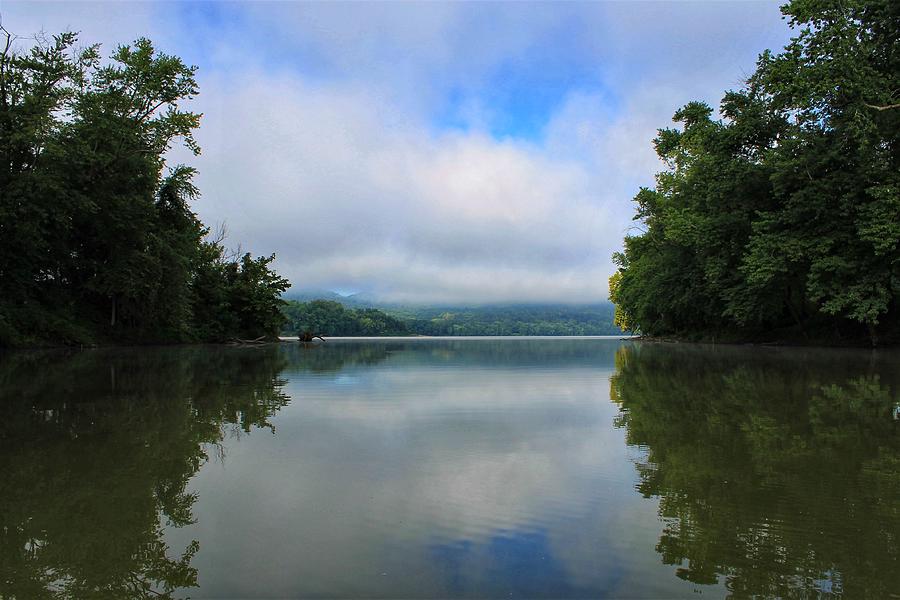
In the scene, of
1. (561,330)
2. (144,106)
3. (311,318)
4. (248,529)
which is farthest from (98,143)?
(561,330)

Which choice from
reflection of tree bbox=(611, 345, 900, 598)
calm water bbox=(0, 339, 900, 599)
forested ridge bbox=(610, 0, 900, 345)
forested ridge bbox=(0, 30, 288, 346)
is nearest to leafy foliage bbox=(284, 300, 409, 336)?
forested ridge bbox=(0, 30, 288, 346)

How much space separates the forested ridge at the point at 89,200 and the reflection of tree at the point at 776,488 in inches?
1117

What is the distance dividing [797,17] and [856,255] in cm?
995

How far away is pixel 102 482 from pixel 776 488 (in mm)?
4936

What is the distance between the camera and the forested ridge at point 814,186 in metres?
21.4

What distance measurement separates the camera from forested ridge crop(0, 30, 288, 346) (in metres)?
26.0

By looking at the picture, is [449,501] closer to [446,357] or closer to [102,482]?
[102,482]

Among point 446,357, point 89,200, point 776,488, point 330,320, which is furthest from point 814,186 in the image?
point 330,320

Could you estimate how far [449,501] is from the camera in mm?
3885

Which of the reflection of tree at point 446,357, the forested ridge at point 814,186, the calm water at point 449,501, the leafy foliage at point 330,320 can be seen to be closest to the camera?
the calm water at point 449,501

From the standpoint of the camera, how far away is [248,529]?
131 inches

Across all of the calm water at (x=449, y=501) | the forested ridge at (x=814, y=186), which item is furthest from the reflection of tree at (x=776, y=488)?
the forested ridge at (x=814, y=186)

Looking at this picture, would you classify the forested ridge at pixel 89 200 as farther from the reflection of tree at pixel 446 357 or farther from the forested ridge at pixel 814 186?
the forested ridge at pixel 814 186

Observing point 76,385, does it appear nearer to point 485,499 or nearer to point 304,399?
point 304,399
